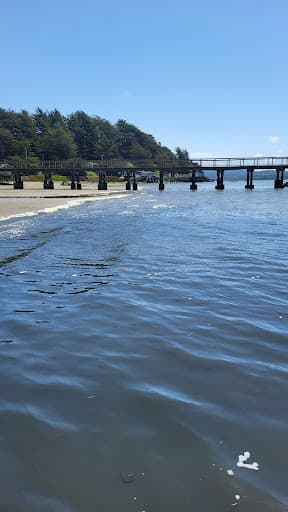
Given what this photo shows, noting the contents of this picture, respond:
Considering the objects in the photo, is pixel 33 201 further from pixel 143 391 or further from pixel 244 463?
pixel 244 463

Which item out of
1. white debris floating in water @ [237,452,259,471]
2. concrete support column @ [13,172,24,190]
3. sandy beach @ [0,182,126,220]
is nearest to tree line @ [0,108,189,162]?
concrete support column @ [13,172,24,190]

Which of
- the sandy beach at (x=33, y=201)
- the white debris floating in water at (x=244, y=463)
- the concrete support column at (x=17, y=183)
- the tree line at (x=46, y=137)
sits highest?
the tree line at (x=46, y=137)

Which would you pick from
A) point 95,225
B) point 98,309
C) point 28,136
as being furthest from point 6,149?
point 98,309

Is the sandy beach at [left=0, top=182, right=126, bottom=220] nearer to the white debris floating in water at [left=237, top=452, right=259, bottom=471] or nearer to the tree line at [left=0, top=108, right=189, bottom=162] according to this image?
the white debris floating in water at [left=237, top=452, right=259, bottom=471]

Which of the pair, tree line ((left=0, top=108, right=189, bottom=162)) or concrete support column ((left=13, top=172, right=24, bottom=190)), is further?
tree line ((left=0, top=108, right=189, bottom=162))

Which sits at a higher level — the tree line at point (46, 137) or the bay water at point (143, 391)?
the tree line at point (46, 137)

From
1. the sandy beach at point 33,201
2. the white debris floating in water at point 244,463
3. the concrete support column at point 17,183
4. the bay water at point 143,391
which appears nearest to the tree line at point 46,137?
the concrete support column at point 17,183

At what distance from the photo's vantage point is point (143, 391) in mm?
4910

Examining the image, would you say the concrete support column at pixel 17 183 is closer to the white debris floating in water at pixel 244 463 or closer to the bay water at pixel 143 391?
the bay water at pixel 143 391

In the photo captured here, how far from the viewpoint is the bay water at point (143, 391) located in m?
3.28

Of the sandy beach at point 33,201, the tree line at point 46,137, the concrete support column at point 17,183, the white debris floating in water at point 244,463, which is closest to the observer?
the white debris floating in water at point 244,463

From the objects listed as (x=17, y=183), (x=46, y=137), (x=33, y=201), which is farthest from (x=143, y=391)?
(x=46, y=137)

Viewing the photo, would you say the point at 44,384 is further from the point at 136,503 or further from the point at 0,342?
the point at 136,503

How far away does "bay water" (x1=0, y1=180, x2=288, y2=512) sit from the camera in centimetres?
328
